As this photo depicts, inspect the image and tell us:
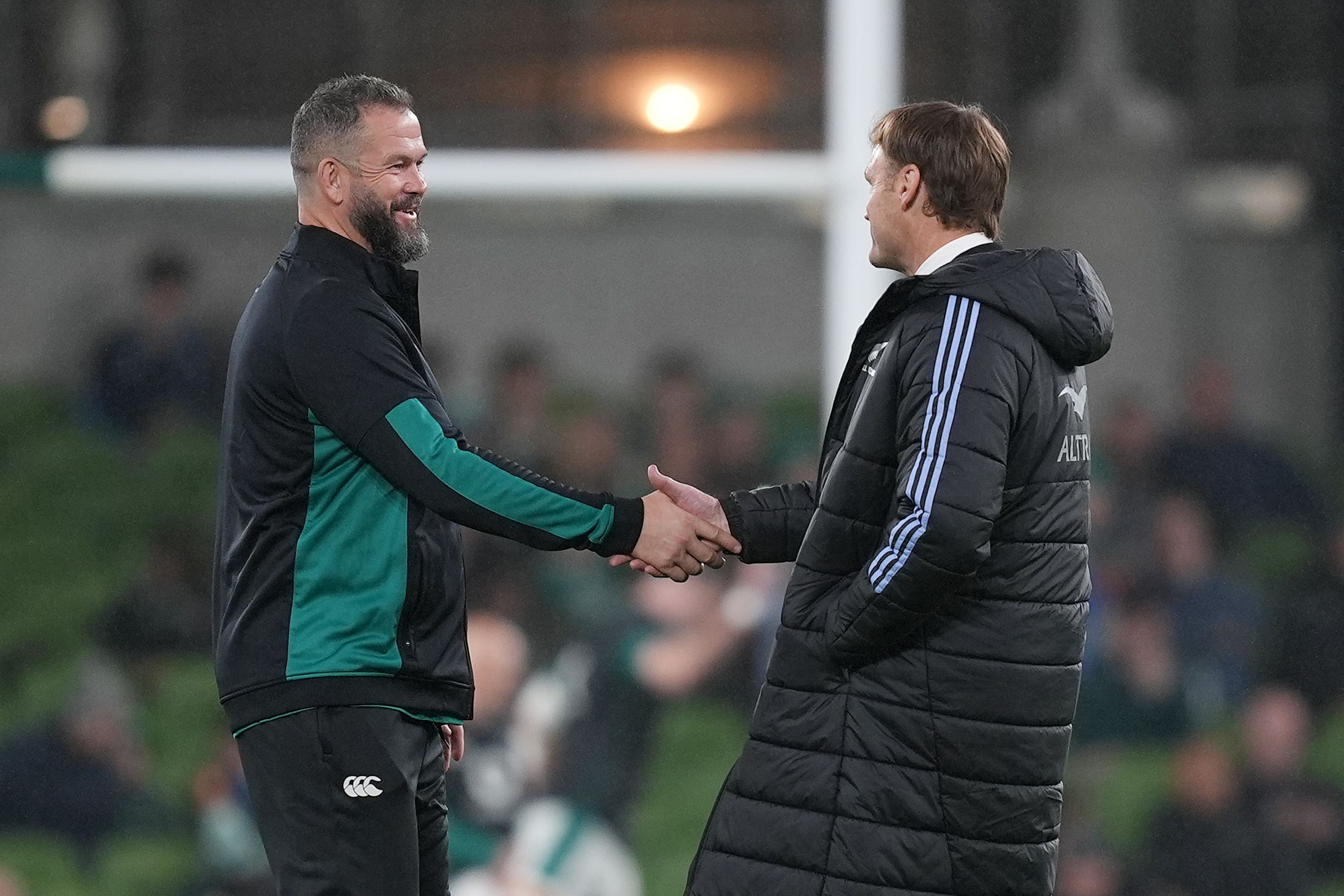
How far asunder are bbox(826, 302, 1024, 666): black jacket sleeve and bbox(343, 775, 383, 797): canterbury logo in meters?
0.71

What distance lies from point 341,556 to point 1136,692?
3.09 metres

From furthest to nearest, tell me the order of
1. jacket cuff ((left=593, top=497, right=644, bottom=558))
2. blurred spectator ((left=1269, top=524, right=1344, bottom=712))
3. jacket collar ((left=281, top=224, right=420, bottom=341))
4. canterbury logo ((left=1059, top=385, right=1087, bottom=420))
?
blurred spectator ((left=1269, top=524, right=1344, bottom=712)) → jacket cuff ((left=593, top=497, right=644, bottom=558)) → jacket collar ((left=281, top=224, right=420, bottom=341)) → canterbury logo ((left=1059, top=385, right=1087, bottom=420))

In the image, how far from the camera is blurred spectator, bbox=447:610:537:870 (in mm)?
4523

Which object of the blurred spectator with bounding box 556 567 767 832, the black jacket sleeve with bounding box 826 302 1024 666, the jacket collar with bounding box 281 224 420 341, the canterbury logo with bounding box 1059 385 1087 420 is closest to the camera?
the black jacket sleeve with bounding box 826 302 1024 666

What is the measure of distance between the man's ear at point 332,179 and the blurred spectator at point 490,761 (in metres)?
2.21

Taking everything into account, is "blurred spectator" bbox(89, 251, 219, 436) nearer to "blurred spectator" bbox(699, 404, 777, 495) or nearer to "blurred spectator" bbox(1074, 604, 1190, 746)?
"blurred spectator" bbox(699, 404, 777, 495)

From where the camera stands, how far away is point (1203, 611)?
15.9ft

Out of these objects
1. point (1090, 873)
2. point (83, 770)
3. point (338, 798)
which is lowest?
point (1090, 873)

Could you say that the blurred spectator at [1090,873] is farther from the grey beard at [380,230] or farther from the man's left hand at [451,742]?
the grey beard at [380,230]

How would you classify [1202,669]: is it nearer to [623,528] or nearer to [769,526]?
[769,526]

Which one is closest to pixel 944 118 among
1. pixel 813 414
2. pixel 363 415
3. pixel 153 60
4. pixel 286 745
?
pixel 363 415

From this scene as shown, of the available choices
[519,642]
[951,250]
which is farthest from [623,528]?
[519,642]

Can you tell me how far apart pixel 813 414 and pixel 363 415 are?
2478 mm

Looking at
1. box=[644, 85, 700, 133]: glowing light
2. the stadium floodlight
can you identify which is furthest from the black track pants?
box=[644, 85, 700, 133]: glowing light
